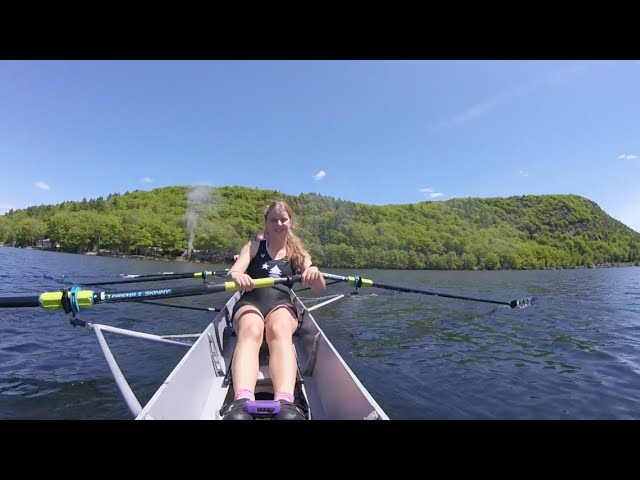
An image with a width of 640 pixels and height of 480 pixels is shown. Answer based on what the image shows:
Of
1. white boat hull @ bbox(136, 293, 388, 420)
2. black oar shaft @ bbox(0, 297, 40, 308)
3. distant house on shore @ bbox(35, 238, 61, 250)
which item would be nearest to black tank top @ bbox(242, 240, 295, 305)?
white boat hull @ bbox(136, 293, 388, 420)

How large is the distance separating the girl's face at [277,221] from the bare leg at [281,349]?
121 cm

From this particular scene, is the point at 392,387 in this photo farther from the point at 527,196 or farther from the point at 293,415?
the point at 527,196

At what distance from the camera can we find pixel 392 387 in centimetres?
777

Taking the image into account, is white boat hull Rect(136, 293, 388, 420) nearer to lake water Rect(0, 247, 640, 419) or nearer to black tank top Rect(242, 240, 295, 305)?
black tank top Rect(242, 240, 295, 305)

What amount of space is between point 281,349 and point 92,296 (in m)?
2.62

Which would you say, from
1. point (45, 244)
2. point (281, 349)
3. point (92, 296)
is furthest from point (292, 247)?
point (45, 244)

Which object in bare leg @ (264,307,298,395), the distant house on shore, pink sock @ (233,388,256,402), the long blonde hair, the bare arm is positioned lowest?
pink sock @ (233,388,256,402)

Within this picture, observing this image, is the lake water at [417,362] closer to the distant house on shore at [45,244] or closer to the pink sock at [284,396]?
the pink sock at [284,396]

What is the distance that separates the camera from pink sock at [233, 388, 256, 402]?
346 centimetres

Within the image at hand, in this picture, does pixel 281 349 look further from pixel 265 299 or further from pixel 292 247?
pixel 292 247

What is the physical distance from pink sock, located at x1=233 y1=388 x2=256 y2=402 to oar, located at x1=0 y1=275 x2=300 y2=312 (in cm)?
155
